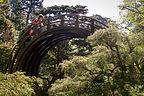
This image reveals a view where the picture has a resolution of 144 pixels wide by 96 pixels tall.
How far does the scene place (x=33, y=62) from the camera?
9211 millimetres

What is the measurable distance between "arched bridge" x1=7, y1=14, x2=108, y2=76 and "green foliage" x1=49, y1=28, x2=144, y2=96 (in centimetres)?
237

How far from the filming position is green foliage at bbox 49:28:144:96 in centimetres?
296

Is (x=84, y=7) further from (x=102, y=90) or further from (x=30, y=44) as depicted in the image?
(x=102, y=90)

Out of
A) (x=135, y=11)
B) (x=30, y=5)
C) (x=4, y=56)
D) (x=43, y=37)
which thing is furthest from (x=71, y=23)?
(x=30, y=5)

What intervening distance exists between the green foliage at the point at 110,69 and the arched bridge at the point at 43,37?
2373 mm

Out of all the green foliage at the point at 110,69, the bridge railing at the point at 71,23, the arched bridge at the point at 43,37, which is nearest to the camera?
the green foliage at the point at 110,69

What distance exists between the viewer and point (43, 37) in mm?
7129

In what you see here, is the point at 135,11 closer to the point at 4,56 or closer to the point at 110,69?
the point at 110,69

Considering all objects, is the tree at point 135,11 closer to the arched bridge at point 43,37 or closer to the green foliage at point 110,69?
the arched bridge at point 43,37

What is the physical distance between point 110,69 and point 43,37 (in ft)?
14.6

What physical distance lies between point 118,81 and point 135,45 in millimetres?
820

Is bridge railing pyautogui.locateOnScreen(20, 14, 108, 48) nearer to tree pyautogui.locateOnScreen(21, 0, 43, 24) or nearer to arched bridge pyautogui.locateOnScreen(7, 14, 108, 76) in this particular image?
arched bridge pyautogui.locateOnScreen(7, 14, 108, 76)

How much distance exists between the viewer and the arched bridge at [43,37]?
239 inches

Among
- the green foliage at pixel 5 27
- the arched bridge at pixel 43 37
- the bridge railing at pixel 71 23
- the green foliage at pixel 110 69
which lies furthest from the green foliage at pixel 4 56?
→ the green foliage at pixel 110 69
